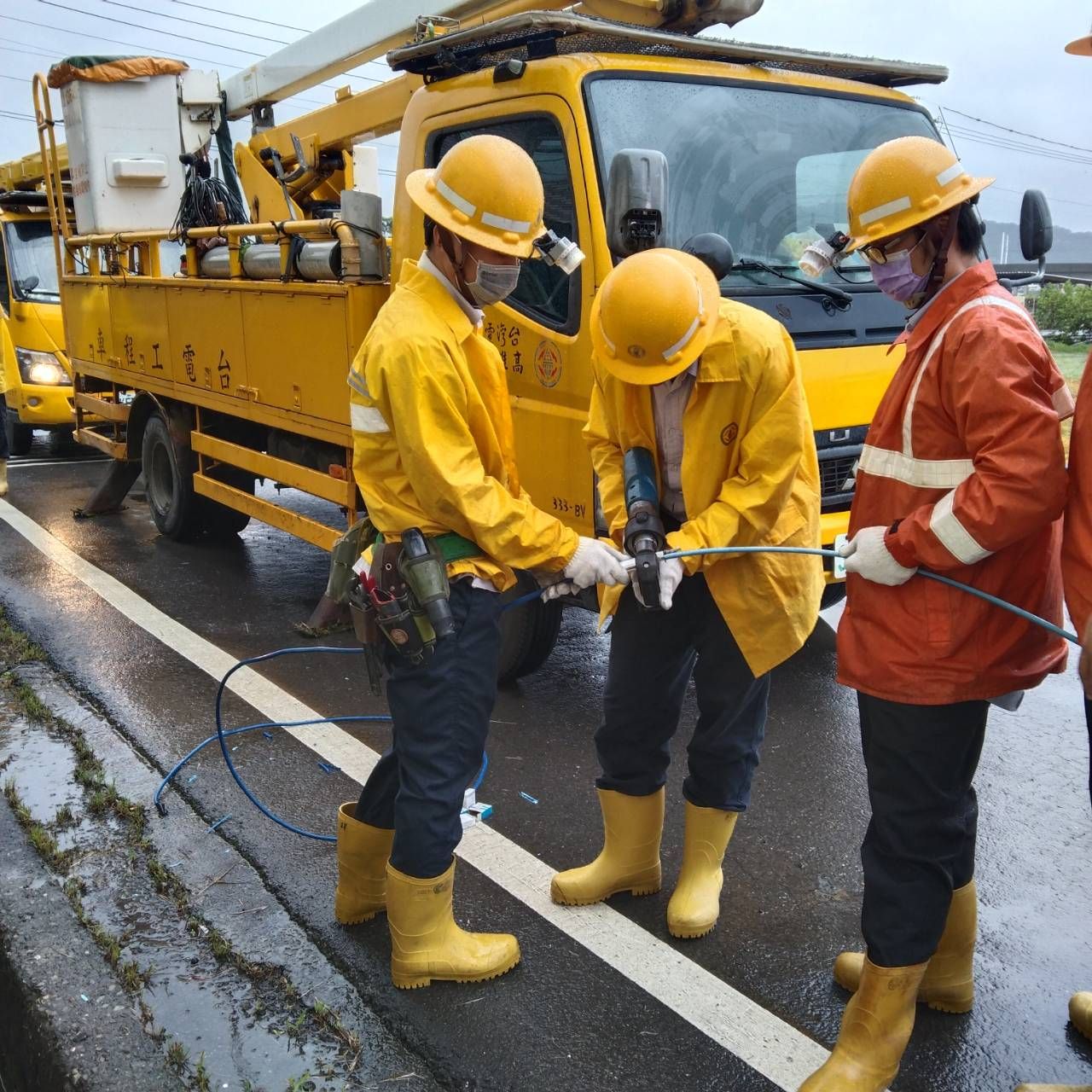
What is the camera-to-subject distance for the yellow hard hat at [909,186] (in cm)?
236

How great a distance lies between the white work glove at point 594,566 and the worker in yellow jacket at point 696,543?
127 millimetres

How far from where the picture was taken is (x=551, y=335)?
14.3 feet

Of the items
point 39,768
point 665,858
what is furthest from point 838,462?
point 39,768

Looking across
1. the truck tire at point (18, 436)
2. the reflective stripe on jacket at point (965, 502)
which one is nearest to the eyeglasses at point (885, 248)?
the reflective stripe on jacket at point (965, 502)

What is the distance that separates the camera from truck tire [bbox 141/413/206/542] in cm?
748

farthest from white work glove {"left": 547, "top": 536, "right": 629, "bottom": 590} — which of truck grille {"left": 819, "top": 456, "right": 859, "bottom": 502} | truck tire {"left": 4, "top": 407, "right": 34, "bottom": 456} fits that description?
truck tire {"left": 4, "top": 407, "right": 34, "bottom": 456}

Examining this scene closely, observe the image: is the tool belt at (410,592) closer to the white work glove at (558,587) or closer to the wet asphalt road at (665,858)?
the white work glove at (558,587)

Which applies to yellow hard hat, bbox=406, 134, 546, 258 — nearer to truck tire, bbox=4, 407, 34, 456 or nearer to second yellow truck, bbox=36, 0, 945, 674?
second yellow truck, bbox=36, 0, 945, 674

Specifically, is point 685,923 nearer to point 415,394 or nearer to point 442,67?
point 415,394

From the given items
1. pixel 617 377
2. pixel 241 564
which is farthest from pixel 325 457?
pixel 617 377

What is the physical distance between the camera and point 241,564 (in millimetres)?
7289

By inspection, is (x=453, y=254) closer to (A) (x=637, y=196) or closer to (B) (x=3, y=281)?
(A) (x=637, y=196)

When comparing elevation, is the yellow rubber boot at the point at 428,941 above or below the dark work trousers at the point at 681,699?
below

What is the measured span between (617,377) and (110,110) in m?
6.85
